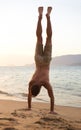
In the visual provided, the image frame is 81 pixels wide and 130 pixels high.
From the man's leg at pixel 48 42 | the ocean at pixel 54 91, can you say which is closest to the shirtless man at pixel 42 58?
the man's leg at pixel 48 42

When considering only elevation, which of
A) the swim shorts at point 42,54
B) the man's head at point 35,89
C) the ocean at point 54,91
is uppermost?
the swim shorts at point 42,54

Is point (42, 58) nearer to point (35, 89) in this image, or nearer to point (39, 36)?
point (39, 36)

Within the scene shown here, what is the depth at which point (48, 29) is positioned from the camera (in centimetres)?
948

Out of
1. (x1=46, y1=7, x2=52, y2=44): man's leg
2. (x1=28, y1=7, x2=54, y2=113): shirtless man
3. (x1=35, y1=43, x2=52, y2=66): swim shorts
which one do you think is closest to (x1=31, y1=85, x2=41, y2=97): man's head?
(x1=28, y1=7, x2=54, y2=113): shirtless man

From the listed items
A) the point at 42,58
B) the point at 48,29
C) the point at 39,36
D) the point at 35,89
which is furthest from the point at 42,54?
the point at 35,89

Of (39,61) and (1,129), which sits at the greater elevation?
(39,61)

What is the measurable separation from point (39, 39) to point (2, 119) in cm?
290

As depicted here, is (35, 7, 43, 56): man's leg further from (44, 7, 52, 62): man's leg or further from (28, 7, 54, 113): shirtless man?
(44, 7, 52, 62): man's leg

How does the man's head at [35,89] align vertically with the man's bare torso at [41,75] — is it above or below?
below

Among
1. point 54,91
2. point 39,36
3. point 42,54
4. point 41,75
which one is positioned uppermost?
point 39,36

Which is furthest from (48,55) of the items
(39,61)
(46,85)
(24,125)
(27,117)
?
(24,125)

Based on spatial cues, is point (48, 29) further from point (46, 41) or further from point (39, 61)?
point (39, 61)

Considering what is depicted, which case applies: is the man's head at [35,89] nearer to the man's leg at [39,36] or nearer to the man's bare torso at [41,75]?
the man's bare torso at [41,75]

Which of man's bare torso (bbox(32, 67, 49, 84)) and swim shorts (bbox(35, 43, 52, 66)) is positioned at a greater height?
swim shorts (bbox(35, 43, 52, 66))
